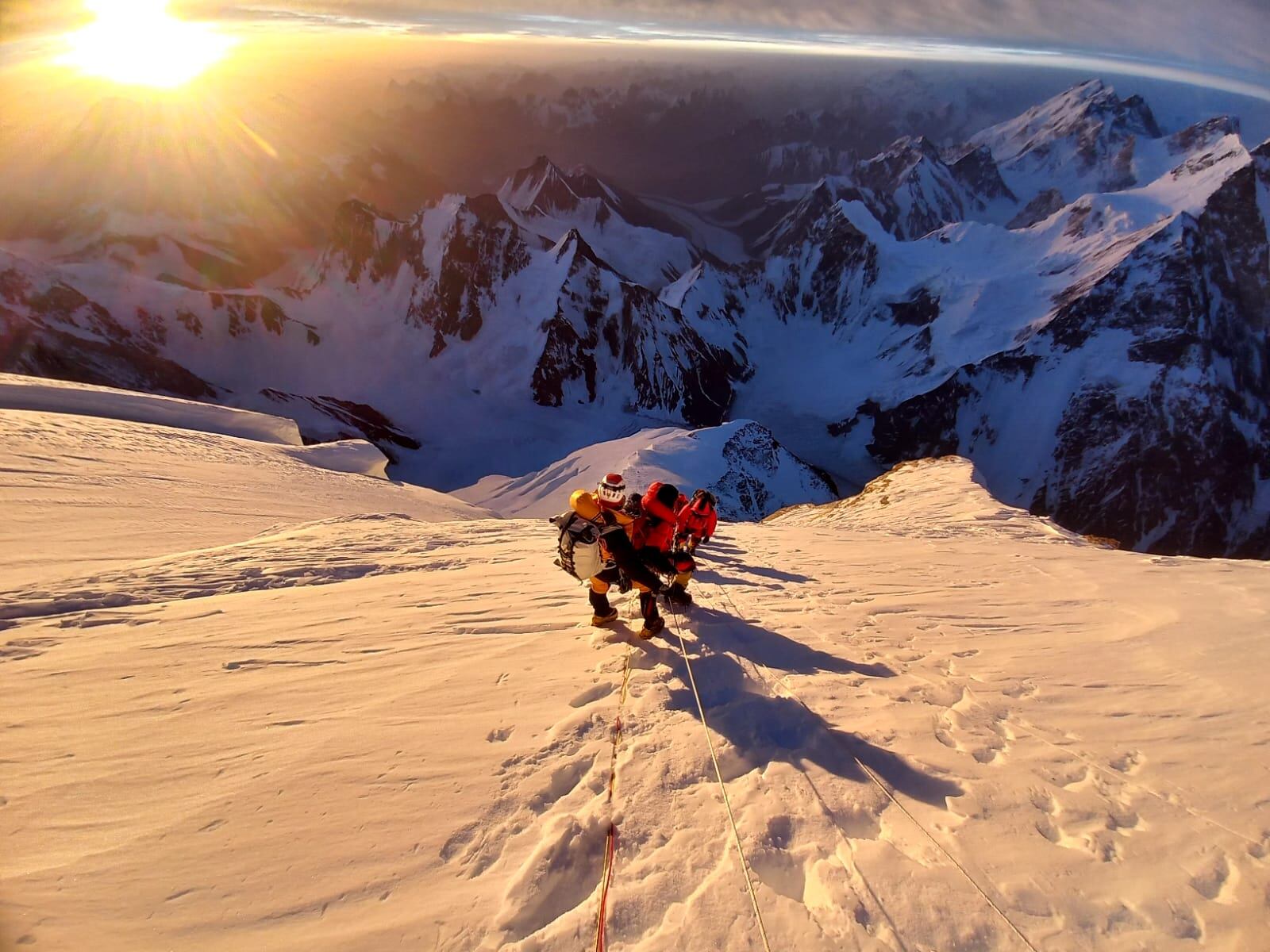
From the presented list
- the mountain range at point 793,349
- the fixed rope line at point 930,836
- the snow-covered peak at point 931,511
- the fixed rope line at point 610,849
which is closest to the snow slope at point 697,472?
the snow-covered peak at point 931,511

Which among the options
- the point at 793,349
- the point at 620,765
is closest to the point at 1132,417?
the point at 793,349

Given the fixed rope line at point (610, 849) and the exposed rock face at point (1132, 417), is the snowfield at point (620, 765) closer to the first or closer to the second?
the fixed rope line at point (610, 849)

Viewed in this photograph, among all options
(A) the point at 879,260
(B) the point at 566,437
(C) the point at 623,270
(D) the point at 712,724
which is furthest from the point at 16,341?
(A) the point at 879,260

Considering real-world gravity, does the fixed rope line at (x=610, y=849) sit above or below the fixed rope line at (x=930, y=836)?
above

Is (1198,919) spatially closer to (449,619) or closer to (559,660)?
(559,660)

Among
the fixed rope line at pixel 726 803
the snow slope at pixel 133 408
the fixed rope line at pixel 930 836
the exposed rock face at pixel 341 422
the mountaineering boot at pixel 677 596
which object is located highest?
the exposed rock face at pixel 341 422

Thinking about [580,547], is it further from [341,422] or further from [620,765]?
[341,422]

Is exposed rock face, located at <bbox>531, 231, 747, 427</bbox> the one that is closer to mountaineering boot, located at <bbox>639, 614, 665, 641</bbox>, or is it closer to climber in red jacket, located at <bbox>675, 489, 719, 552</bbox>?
climber in red jacket, located at <bbox>675, 489, 719, 552</bbox>

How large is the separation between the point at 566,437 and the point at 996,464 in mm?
83666

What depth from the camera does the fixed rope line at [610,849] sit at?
3.30m

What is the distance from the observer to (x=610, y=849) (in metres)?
3.84

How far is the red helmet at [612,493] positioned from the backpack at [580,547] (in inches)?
10.4

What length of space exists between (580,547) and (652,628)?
1160mm

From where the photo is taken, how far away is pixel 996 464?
399 ft
